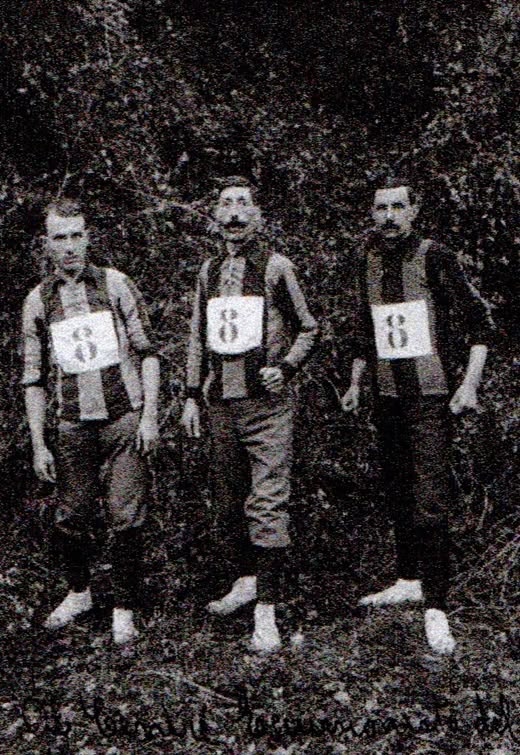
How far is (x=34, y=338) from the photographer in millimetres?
4488

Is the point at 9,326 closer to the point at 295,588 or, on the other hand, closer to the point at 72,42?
the point at 72,42

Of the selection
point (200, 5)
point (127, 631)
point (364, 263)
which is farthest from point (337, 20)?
point (127, 631)

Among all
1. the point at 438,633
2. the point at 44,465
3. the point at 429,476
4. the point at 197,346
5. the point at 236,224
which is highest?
the point at 236,224

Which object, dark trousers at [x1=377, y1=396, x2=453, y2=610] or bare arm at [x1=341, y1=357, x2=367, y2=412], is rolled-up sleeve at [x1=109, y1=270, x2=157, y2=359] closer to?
bare arm at [x1=341, y1=357, x2=367, y2=412]

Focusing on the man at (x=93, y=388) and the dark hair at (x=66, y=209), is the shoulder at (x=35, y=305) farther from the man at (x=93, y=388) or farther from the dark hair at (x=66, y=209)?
the dark hair at (x=66, y=209)

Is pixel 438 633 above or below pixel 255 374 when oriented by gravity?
below

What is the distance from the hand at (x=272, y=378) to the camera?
14.1 ft

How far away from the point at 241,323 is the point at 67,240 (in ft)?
3.03

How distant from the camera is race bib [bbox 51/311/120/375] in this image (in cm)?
439

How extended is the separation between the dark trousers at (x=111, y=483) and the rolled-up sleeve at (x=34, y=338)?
0.28 meters

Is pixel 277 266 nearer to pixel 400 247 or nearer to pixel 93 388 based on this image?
pixel 400 247

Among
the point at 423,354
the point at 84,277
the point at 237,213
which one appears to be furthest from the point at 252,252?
the point at 423,354

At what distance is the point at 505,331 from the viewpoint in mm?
6086

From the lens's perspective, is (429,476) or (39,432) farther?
(39,432)
